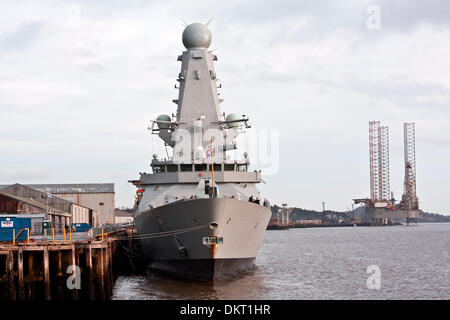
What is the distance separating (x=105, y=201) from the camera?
9288 centimetres

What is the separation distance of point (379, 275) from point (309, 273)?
4.58 m

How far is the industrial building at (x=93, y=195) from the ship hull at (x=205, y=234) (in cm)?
6126

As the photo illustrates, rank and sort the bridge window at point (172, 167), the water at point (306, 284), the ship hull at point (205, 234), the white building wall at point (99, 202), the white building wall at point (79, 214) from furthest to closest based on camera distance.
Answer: the white building wall at point (99, 202) < the white building wall at point (79, 214) < the bridge window at point (172, 167) < the water at point (306, 284) < the ship hull at point (205, 234)

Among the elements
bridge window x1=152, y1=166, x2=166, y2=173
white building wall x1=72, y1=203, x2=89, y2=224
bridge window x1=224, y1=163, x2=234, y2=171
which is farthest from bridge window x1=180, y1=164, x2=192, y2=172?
white building wall x1=72, y1=203, x2=89, y2=224

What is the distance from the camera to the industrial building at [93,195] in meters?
91.4

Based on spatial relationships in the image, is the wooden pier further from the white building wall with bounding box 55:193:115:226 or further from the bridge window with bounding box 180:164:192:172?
the white building wall with bounding box 55:193:115:226

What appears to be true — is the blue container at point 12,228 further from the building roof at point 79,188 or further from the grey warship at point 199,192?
the building roof at point 79,188

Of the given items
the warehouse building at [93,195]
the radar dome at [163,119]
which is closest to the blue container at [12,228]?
the radar dome at [163,119]

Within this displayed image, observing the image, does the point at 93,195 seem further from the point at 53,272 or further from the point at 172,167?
the point at 53,272

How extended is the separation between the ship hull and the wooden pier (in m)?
3.68

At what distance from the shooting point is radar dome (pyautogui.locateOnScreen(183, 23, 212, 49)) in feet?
135

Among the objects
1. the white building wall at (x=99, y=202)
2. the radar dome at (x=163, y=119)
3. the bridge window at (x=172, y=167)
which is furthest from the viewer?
the white building wall at (x=99, y=202)

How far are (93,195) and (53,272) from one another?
65.4 meters
